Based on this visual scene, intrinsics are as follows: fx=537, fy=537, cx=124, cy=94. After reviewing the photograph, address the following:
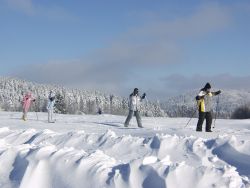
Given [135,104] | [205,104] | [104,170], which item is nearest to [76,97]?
[135,104]

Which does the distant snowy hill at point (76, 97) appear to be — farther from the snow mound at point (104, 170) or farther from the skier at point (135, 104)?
the snow mound at point (104, 170)

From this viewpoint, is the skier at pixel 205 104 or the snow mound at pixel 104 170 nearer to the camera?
the snow mound at pixel 104 170

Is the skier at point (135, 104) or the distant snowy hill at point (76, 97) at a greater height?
the distant snowy hill at point (76, 97)

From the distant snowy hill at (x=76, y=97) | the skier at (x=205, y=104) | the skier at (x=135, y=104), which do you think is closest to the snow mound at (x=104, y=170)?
the skier at (x=205, y=104)

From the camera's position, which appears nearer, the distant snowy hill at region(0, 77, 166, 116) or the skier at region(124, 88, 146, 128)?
the skier at region(124, 88, 146, 128)

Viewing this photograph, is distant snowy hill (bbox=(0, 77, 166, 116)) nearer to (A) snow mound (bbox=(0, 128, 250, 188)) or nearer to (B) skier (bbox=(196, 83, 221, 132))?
(B) skier (bbox=(196, 83, 221, 132))

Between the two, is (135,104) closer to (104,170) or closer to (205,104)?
(205,104)

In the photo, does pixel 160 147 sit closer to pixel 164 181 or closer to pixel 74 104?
pixel 164 181

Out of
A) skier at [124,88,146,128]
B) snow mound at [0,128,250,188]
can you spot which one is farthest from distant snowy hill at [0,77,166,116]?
snow mound at [0,128,250,188]

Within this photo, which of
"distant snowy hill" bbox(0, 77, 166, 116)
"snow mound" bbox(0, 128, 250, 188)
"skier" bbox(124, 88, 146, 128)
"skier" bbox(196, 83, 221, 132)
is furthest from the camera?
"distant snowy hill" bbox(0, 77, 166, 116)

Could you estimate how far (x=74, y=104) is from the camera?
14888cm

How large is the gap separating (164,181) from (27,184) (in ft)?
6.92

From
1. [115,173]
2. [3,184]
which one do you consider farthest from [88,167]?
[3,184]

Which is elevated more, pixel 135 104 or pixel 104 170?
pixel 135 104
